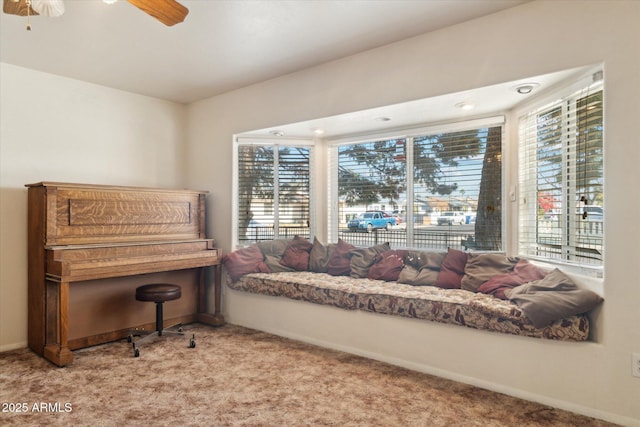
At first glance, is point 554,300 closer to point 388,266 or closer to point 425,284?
point 425,284

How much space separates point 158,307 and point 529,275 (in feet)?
10.2

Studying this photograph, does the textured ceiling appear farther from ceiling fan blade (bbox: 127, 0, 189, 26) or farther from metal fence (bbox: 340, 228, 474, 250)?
metal fence (bbox: 340, 228, 474, 250)

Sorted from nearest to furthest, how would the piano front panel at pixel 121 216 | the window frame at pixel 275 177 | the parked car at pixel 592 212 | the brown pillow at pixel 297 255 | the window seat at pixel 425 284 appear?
the window seat at pixel 425 284 < the parked car at pixel 592 212 < the piano front panel at pixel 121 216 < the brown pillow at pixel 297 255 < the window frame at pixel 275 177

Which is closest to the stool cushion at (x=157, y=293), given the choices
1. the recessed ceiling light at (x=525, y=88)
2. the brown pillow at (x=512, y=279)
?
the brown pillow at (x=512, y=279)

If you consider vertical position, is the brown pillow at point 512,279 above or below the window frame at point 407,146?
below

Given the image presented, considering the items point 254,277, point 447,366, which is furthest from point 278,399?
point 254,277

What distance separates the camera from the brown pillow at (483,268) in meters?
3.07

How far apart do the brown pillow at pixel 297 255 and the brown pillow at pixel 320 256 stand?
5 cm

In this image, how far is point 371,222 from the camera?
425 centimetres

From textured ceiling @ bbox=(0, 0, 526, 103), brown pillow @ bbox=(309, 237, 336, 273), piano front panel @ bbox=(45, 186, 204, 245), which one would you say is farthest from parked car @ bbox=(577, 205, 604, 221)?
piano front panel @ bbox=(45, 186, 204, 245)

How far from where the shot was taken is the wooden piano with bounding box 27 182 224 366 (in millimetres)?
3176

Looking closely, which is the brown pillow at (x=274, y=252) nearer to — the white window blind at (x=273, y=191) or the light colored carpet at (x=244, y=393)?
the white window blind at (x=273, y=191)

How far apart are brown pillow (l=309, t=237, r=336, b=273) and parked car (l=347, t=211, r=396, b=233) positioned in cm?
35

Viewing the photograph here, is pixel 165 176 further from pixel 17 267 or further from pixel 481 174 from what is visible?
pixel 481 174
